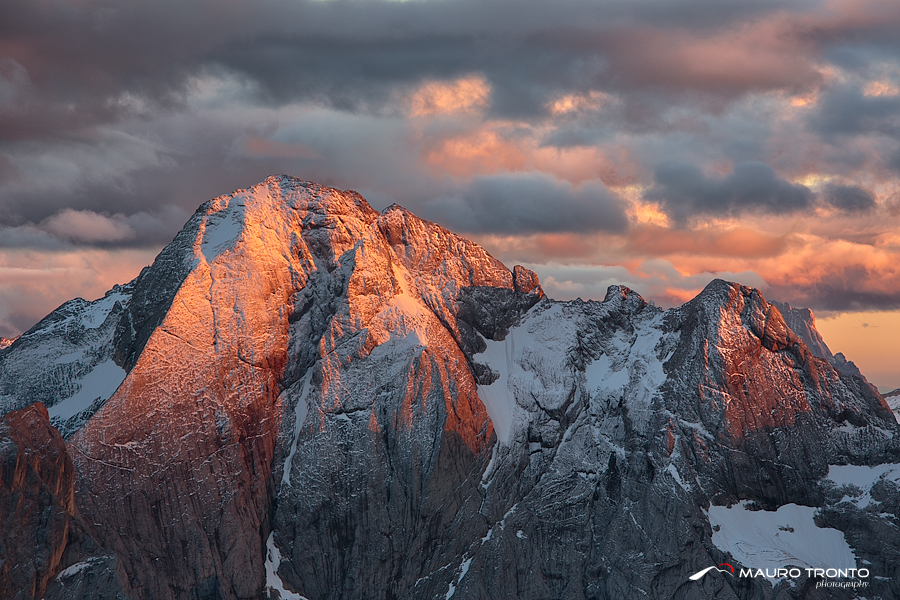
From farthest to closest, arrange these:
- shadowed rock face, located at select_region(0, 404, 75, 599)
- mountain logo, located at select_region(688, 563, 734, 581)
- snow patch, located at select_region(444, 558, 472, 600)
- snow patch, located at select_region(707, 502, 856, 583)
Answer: snow patch, located at select_region(444, 558, 472, 600) < snow patch, located at select_region(707, 502, 856, 583) < mountain logo, located at select_region(688, 563, 734, 581) < shadowed rock face, located at select_region(0, 404, 75, 599)

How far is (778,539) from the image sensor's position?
189 m

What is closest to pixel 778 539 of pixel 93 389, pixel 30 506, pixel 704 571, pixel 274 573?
pixel 704 571

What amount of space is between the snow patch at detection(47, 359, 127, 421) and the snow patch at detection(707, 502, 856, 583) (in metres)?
138

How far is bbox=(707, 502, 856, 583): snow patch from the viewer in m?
184

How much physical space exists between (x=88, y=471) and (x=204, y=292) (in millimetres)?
46266

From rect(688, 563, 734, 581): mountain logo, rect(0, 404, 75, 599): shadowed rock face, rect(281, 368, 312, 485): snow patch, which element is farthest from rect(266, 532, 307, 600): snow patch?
rect(688, 563, 734, 581): mountain logo

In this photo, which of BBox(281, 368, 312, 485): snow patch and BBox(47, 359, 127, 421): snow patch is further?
BBox(281, 368, 312, 485): snow patch

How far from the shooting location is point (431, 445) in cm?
19262

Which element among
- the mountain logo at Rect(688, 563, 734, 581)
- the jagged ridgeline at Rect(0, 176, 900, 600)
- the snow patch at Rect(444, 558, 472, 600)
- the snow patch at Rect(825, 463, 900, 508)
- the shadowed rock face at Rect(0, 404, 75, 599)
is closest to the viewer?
the shadowed rock face at Rect(0, 404, 75, 599)

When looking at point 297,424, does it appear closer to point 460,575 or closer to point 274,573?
point 274,573

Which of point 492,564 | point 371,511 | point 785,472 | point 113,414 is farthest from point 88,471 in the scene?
point 785,472

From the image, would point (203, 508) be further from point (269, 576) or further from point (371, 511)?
point (371, 511)

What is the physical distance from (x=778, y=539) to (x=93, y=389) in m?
158

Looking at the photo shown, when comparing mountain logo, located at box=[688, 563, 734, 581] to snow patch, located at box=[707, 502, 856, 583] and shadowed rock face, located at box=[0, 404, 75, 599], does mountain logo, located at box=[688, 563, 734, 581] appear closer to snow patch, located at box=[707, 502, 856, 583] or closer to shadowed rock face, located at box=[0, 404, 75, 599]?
snow patch, located at box=[707, 502, 856, 583]
